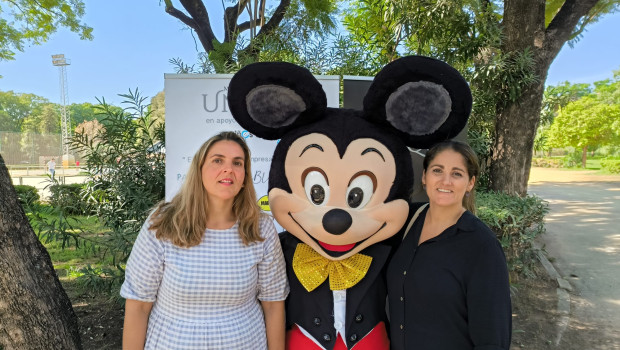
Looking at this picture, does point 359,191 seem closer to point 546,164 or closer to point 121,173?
point 121,173

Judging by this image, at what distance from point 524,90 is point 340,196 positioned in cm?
445

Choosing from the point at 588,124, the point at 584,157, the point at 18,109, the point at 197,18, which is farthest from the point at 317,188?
the point at 18,109

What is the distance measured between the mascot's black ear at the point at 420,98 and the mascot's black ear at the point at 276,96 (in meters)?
0.29

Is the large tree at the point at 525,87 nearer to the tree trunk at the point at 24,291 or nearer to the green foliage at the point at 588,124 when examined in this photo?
the tree trunk at the point at 24,291

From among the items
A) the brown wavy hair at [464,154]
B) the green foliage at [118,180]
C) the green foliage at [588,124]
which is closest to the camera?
the brown wavy hair at [464,154]

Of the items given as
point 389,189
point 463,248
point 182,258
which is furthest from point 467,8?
point 182,258

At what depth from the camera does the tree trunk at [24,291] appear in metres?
2.56

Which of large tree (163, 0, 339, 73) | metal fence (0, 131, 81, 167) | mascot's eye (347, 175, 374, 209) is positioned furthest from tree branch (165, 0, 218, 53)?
metal fence (0, 131, 81, 167)

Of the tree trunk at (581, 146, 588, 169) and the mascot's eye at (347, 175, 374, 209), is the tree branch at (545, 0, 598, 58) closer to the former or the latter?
the mascot's eye at (347, 175, 374, 209)

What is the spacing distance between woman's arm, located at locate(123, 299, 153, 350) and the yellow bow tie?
2.27 feet

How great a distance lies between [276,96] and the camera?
2.14 m

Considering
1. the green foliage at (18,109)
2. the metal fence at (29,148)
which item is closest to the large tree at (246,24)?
the metal fence at (29,148)

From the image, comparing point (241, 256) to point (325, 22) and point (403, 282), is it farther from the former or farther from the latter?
point (325, 22)

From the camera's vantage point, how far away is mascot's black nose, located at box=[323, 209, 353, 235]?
187 centimetres
